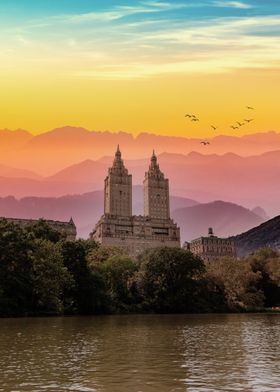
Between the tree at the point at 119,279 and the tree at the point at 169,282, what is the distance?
270cm

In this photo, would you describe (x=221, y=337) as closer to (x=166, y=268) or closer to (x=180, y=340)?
(x=180, y=340)

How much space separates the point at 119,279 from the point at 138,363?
239ft

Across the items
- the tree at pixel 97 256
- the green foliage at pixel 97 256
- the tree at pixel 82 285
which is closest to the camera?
the tree at pixel 82 285

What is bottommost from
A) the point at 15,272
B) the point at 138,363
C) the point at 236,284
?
the point at 138,363

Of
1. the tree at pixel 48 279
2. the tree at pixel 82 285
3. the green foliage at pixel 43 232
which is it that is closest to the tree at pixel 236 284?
the tree at pixel 82 285

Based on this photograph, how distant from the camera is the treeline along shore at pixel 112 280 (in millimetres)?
73938

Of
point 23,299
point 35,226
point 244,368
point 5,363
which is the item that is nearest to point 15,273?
point 23,299

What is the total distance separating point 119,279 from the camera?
98312mm

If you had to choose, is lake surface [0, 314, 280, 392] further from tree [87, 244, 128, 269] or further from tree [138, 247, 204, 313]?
tree [87, 244, 128, 269]

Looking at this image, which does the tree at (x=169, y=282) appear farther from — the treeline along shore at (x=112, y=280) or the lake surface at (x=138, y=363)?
the lake surface at (x=138, y=363)

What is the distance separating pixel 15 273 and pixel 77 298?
12973 millimetres

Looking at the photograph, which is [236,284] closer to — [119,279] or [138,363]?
[119,279]

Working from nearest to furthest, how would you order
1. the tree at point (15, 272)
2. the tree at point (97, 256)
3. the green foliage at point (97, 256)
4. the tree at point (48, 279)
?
the tree at point (15, 272), the tree at point (48, 279), the green foliage at point (97, 256), the tree at point (97, 256)

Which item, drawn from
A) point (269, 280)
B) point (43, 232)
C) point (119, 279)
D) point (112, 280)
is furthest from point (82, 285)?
point (269, 280)
